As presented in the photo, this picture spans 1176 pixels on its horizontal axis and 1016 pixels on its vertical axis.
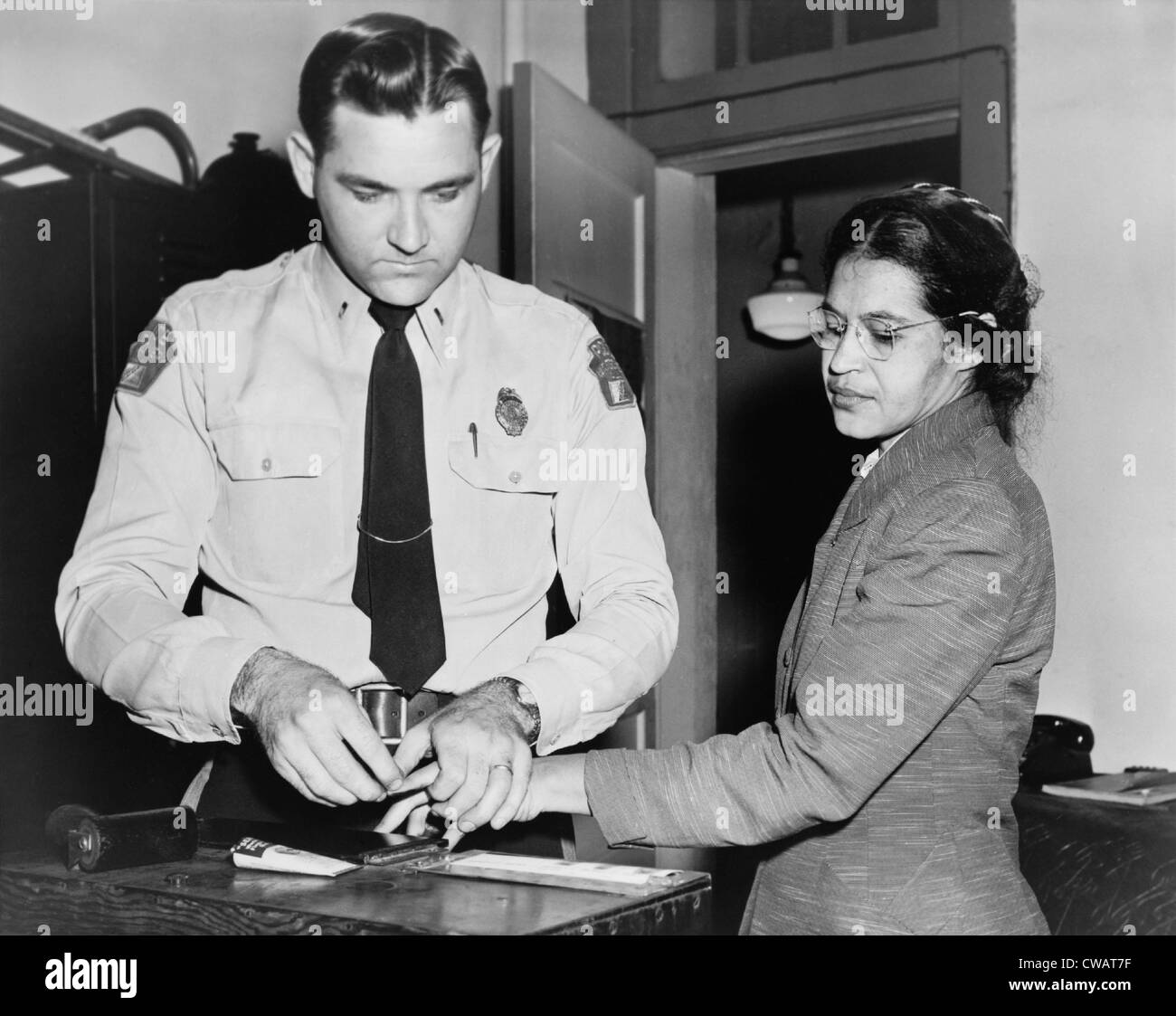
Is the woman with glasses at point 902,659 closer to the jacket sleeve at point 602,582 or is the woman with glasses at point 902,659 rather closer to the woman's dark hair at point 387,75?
the jacket sleeve at point 602,582

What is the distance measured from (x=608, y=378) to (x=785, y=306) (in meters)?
2.76

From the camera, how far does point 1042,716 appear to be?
Result: 8.27 ft

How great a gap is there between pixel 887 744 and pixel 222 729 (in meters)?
0.78

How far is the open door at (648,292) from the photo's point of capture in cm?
257

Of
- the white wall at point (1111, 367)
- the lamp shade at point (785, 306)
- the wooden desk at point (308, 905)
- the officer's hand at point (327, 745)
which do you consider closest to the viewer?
the wooden desk at point (308, 905)

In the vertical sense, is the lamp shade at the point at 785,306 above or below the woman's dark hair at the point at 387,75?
above

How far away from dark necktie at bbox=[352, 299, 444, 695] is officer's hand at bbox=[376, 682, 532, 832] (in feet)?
0.87

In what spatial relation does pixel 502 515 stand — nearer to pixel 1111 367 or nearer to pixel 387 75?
pixel 387 75

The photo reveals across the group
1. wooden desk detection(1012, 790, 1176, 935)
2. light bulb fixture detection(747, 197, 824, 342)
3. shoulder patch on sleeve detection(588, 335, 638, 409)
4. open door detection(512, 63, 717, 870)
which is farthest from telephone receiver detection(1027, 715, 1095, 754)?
light bulb fixture detection(747, 197, 824, 342)

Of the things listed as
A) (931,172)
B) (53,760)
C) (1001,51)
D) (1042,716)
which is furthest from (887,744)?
(931,172)

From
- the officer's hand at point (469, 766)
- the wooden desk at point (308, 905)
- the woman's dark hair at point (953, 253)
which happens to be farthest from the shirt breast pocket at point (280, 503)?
the woman's dark hair at point (953, 253)

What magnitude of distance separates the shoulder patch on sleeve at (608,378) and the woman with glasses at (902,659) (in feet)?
1.44

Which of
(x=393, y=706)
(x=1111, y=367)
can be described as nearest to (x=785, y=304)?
(x=1111, y=367)
